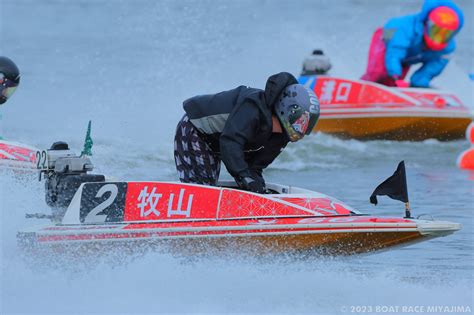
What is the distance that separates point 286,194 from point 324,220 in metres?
0.46

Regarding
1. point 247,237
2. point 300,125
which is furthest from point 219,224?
point 300,125

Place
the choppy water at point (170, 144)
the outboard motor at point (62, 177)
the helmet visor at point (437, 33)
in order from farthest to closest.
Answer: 1. the helmet visor at point (437, 33)
2. the outboard motor at point (62, 177)
3. the choppy water at point (170, 144)

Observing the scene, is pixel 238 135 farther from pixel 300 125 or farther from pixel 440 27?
pixel 440 27

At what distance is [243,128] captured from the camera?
26.9 feet

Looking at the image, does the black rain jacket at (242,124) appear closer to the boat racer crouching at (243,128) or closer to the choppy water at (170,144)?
the boat racer crouching at (243,128)

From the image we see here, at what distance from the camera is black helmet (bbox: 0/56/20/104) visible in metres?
10.5

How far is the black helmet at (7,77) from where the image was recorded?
→ 415 inches

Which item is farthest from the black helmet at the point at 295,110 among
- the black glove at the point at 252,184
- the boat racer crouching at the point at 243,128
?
the black glove at the point at 252,184

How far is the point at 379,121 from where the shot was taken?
18.4m

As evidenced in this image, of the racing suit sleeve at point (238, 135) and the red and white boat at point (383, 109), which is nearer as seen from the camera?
the racing suit sleeve at point (238, 135)

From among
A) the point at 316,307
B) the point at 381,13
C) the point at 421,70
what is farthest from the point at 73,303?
the point at 381,13

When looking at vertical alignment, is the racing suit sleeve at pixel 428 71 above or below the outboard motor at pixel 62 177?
above

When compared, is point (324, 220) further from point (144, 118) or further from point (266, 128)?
point (144, 118)

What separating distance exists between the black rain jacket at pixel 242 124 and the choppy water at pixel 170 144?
788 mm
